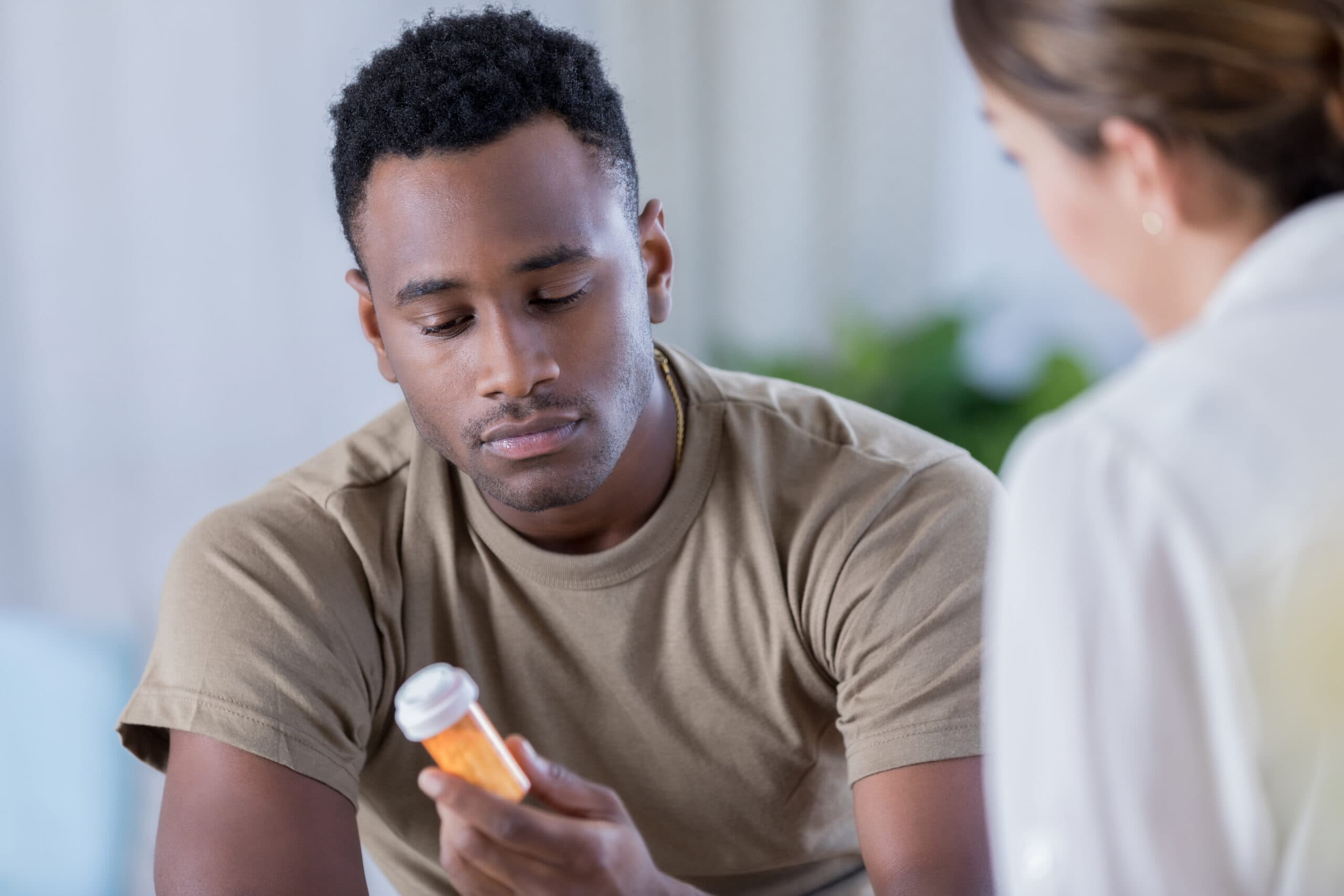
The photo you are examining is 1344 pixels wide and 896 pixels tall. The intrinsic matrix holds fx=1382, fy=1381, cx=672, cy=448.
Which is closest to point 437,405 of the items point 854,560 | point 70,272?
point 854,560

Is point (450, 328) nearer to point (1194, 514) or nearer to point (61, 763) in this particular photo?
point (1194, 514)

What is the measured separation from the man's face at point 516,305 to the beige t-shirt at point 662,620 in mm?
134

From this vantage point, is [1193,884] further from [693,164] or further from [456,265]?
[693,164]

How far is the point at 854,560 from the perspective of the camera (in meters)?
1.27

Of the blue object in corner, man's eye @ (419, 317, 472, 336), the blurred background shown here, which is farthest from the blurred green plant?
man's eye @ (419, 317, 472, 336)

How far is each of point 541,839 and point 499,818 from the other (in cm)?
4

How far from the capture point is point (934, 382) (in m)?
2.68

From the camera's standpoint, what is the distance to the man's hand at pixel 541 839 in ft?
2.94

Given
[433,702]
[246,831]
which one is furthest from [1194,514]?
[246,831]

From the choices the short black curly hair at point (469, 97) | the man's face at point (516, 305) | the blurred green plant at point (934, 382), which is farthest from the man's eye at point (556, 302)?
the blurred green plant at point (934, 382)

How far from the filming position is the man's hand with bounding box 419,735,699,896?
0.90m

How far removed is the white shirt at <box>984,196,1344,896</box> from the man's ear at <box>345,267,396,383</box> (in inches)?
30.7

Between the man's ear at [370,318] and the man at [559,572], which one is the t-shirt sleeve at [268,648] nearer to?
the man at [559,572]

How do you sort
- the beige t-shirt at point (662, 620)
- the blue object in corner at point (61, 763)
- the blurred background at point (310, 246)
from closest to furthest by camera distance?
the beige t-shirt at point (662, 620)
the blue object in corner at point (61, 763)
the blurred background at point (310, 246)
